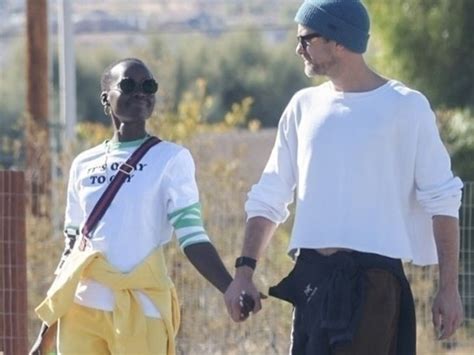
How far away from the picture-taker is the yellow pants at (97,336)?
5.59m

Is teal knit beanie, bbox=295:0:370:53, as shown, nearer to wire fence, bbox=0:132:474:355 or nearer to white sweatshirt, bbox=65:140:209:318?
white sweatshirt, bbox=65:140:209:318

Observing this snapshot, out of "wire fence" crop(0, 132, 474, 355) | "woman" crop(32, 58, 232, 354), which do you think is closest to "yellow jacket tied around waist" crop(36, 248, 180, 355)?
"woman" crop(32, 58, 232, 354)

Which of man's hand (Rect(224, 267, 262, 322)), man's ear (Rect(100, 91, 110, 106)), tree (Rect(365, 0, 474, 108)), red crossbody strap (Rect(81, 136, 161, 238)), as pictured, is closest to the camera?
man's hand (Rect(224, 267, 262, 322))

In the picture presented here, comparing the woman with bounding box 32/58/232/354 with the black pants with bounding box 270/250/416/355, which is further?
the woman with bounding box 32/58/232/354

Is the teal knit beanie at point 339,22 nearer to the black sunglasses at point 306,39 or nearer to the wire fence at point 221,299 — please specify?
the black sunglasses at point 306,39

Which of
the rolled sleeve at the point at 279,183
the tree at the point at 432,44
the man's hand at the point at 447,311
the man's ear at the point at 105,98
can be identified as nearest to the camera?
the man's hand at the point at 447,311

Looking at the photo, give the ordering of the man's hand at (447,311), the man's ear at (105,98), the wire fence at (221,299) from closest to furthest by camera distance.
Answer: the man's hand at (447,311)
the man's ear at (105,98)
the wire fence at (221,299)

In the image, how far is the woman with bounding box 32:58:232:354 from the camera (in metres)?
5.57

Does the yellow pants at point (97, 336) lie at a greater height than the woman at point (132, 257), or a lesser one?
lesser

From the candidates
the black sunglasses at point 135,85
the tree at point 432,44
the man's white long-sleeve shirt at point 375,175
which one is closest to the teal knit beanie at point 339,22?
the man's white long-sleeve shirt at point 375,175

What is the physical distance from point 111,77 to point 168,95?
7.62 metres

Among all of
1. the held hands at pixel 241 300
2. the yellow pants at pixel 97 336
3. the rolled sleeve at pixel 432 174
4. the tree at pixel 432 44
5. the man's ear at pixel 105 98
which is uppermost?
the tree at pixel 432 44

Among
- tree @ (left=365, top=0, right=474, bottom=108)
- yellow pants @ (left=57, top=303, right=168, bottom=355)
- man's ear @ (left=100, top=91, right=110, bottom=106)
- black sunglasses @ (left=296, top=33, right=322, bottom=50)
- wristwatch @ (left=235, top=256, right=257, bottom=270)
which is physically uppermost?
tree @ (left=365, top=0, right=474, bottom=108)

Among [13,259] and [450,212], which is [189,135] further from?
[450,212]
